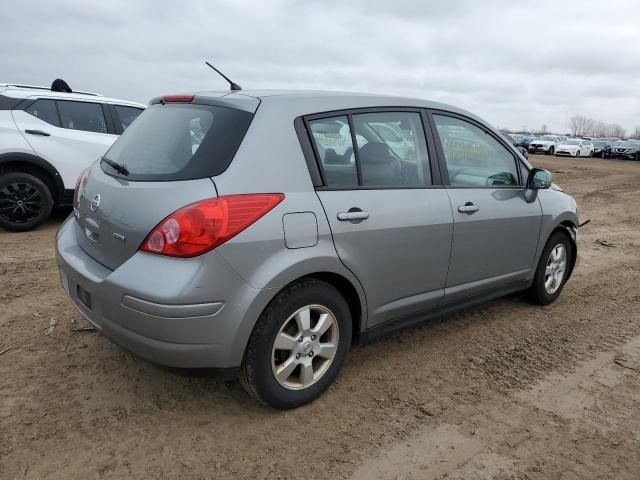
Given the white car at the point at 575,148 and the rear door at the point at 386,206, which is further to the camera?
the white car at the point at 575,148

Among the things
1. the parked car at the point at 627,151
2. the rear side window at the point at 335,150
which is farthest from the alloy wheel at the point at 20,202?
the parked car at the point at 627,151

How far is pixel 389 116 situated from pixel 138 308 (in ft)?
6.14

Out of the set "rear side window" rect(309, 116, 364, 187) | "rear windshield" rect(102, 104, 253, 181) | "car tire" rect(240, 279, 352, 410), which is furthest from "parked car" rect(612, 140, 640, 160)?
"rear windshield" rect(102, 104, 253, 181)

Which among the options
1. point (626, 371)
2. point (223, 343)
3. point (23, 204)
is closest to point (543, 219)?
point (626, 371)

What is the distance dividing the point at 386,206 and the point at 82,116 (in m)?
5.57

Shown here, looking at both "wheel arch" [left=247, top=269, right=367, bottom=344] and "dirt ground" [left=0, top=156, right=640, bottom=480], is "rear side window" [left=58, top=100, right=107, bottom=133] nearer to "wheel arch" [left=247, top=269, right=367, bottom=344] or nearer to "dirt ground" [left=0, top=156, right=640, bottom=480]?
"dirt ground" [left=0, top=156, right=640, bottom=480]

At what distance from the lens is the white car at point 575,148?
115ft

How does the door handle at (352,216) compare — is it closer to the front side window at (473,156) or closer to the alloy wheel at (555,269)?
the front side window at (473,156)

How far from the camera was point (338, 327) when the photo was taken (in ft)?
9.48

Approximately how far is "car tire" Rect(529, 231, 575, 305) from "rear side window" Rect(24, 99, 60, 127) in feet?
19.6

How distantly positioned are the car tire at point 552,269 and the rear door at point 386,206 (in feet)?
4.62

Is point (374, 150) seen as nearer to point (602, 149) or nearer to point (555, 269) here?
point (555, 269)

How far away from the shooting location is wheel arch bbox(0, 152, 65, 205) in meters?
6.41

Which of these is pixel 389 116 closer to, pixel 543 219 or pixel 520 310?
pixel 543 219
